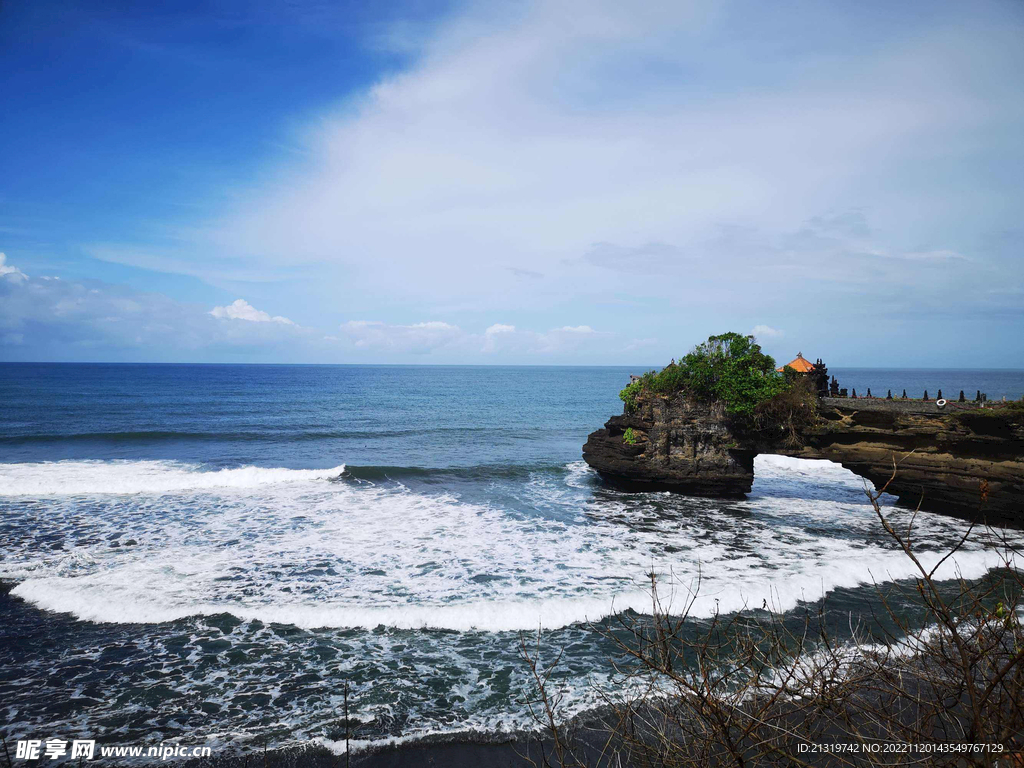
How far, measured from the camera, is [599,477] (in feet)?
78.5

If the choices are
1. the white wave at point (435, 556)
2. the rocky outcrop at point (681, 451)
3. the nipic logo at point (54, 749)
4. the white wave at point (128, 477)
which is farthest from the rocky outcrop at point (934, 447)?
the white wave at point (128, 477)

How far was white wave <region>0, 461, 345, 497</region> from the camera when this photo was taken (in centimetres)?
1998

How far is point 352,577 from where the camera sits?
12398 millimetres

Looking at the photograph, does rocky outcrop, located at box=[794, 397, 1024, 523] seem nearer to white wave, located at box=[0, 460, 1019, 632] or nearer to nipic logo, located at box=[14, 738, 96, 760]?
white wave, located at box=[0, 460, 1019, 632]

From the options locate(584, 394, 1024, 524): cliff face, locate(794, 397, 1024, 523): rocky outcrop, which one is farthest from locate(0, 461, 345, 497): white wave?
locate(794, 397, 1024, 523): rocky outcrop

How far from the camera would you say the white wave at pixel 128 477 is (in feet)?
65.6

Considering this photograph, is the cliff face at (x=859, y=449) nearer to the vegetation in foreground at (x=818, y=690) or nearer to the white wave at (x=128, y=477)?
the vegetation in foreground at (x=818, y=690)

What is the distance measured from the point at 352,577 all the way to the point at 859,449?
1680cm

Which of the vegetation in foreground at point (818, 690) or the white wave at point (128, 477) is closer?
the vegetation in foreground at point (818, 690)

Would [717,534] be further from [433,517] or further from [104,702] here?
[104,702]

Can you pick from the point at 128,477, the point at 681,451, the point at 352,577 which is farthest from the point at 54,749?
the point at 681,451

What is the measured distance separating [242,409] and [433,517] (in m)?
36.2

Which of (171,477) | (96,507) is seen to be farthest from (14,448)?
(96,507)

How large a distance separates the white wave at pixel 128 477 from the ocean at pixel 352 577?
0.50 ft
